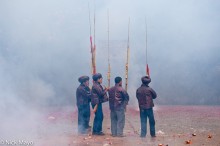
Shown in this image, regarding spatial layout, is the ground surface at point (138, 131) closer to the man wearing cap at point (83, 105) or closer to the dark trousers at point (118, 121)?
the dark trousers at point (118, 121)

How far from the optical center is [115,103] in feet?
27.6

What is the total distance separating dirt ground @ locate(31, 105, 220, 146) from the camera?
761 cm

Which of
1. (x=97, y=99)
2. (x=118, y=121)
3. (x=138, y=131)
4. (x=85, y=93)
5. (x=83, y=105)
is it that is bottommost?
(x=138, y=131)

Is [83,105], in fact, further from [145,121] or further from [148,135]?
[148,135]

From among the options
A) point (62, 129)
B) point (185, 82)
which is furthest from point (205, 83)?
point (62, 129)

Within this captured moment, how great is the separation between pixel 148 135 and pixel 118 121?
75 centimetres

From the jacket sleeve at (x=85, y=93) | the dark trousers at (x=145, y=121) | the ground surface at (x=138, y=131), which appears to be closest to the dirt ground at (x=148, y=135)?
the ground surface at (x=138, y=131)

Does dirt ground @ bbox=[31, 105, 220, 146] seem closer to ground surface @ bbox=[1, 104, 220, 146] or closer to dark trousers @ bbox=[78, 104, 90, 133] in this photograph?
ground surface @ bbox=[1, 104, 220, 146]

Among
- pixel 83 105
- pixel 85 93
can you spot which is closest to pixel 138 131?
pixel 83 105

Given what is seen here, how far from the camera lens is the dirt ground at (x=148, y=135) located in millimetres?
7609

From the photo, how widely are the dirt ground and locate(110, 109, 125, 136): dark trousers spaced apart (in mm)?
184

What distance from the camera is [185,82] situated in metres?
15.9

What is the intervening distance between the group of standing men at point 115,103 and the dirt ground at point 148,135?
224 mm

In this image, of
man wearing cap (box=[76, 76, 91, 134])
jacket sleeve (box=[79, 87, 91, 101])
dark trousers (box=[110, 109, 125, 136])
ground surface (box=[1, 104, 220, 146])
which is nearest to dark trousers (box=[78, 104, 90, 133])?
man wearing cap (box=[76, 76, 91, 134])
